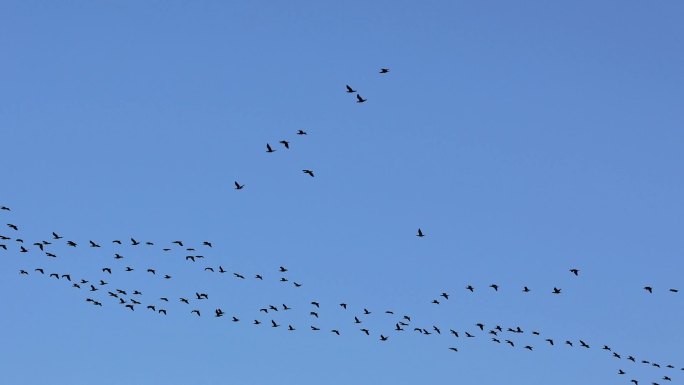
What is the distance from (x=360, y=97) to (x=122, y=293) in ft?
108

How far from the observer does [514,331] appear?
100125mm

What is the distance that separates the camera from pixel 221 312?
90438 millimetres

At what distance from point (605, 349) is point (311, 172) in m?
35.0

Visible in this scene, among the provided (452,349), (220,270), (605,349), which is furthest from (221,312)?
(605,349)

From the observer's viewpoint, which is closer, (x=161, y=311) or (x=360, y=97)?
(x=360, y=97)

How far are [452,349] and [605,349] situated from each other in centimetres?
1356

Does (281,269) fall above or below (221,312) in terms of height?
above

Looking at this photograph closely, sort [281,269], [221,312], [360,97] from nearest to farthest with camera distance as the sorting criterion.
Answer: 1. [360,97]
2. [221,312]
3. [281,269]

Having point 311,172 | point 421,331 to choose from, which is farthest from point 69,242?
point 421,331

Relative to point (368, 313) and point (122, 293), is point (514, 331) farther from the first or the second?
point (122, 293)

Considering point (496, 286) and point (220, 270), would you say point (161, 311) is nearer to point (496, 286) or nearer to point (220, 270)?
point (220, 270)

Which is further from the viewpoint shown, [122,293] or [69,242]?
[122,293]

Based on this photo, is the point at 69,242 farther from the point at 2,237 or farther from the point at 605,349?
the point at 605,349

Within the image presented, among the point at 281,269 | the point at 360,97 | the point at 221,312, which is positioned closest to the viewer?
the point at 360,97
